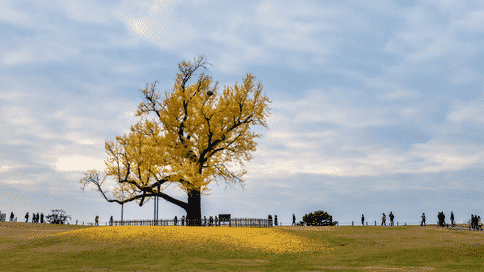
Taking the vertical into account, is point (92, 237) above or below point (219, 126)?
below

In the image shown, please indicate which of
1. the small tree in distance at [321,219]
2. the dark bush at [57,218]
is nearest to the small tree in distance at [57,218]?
the dark bush at [57,218]

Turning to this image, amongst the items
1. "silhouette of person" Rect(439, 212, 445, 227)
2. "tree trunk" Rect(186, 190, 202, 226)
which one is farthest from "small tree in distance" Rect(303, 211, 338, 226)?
"tree trunk" Rect(186, 190, 202, 226)

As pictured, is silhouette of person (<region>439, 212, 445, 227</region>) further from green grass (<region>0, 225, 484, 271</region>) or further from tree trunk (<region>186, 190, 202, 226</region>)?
tree trunk (<region>186, 190, 202, 226</region>)

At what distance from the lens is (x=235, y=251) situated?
2406 cm

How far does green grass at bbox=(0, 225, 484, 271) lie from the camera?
65.4 feet

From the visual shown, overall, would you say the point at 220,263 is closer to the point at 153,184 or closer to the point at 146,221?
the point at 146,221

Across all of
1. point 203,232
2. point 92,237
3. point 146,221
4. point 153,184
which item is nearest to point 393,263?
point 203,232

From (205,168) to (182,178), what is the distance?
7.94 feet

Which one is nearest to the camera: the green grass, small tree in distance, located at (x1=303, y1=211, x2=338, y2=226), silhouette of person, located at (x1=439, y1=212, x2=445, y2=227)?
the green grass

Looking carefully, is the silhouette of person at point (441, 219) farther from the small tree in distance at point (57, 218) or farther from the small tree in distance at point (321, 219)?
the small tree in distance at point (57, 218)

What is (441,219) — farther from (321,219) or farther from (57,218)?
(57,218)

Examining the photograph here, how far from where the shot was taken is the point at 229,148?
38.5 meters

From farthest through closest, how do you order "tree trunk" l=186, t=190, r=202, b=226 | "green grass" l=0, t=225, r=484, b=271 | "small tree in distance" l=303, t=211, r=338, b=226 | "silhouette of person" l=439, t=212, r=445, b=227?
"small tree in distance" l=303, t=211, r=338, b=226, "silhouette of person" l=439, t=212, r=445, b=227, "tree trunk" l=186, t=190, r=202, b=226, "green grass" l=0, t=225, r=484, b=271

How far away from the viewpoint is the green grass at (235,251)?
19.9 metres
